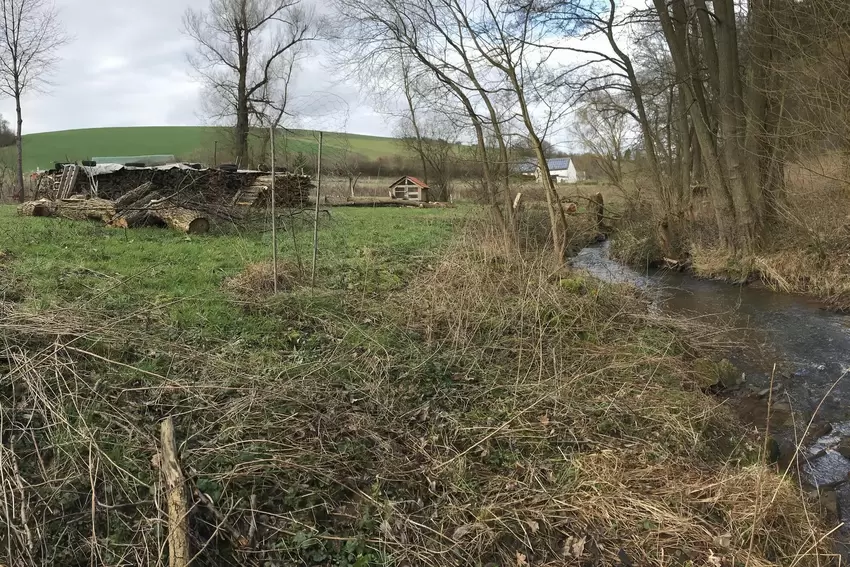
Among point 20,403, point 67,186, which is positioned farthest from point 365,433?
point 67,186

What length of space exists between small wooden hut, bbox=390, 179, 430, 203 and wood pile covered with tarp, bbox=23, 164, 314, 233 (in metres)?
15.8

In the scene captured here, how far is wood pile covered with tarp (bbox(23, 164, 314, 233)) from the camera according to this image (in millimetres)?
11891

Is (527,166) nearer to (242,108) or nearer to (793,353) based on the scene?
(793,353)

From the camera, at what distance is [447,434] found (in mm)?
4254

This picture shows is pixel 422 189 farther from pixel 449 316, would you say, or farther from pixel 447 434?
pixel 447 434

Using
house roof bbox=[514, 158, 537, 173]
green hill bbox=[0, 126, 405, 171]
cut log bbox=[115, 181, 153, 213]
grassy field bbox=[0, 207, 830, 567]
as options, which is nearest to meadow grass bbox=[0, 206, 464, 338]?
grassy field bbox=[0, 207, 830, 567]

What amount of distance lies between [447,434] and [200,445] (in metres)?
1.76

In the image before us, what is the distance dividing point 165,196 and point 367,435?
11581 millimetres

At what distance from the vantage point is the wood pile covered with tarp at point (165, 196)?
1189 centimetres

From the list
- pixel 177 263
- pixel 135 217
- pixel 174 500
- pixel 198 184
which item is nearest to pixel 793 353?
pixel 174 500

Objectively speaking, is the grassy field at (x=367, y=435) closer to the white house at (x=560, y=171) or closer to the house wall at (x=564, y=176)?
the white house at (x=560, y=171)

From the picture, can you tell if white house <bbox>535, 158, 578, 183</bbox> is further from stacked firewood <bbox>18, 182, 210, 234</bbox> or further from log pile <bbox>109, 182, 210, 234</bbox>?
stacked firewood <bbox>18, 182, 210, 234</bbox>

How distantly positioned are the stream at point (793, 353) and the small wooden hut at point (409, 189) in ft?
72.8

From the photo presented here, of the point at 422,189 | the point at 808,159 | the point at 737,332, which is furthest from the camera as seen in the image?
the point at 422,189
